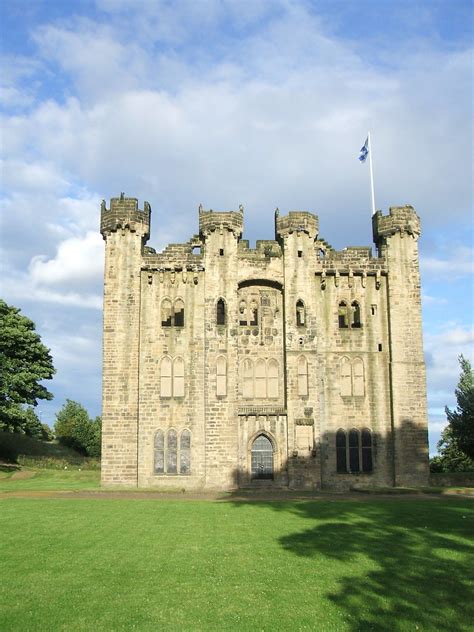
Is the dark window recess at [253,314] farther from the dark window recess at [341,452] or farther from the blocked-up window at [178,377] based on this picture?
the dark window recess at [341,452]

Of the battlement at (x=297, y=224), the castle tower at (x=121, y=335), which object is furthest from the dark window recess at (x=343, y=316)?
the castle tower at (x=121, y=335)

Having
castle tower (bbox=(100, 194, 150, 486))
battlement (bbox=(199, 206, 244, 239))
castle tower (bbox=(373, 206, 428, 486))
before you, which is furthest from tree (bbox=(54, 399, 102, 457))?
castle tower (bbox=(373, 206, 428, 486))

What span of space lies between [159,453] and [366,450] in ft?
42.0

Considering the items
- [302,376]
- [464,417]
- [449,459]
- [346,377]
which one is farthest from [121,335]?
[449,459]

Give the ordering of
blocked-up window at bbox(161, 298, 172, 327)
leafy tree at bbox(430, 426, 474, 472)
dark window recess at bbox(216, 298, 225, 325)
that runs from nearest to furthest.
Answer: blocked-up window at bbox(161, 298, 172, 327), dark window recess at bbox(216, 298, 225, 325), leafy tree at bbox(430, 426, 474, 472)

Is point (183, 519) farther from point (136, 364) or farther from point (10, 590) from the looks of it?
point (136, 364)

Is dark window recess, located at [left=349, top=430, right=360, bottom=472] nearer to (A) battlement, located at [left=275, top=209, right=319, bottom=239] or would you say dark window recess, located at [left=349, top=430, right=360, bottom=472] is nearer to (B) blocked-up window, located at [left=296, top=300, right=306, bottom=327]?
(B) blocked-up window, located at [left=296, top=300, right=306, bottom=327]

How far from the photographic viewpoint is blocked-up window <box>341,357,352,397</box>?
41.4m

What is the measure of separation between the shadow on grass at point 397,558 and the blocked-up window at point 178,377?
47.5ft

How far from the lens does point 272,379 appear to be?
4153cm

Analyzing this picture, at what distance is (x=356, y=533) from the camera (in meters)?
21.2

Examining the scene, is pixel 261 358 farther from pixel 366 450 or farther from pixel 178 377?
pixel 366 450

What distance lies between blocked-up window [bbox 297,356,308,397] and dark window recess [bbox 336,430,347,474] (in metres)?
3.40

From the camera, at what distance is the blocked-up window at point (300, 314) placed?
41594 millimetres
